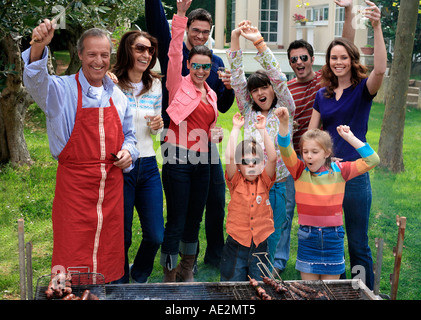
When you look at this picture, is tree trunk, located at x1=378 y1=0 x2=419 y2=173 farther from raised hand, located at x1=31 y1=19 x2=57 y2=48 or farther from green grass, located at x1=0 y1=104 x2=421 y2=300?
raised hand, located at x1=31 y1=19 x2=57 y2=48

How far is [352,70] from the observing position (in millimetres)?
4145

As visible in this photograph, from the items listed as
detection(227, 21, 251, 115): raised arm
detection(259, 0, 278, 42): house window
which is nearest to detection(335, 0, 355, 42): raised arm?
detection(227, 21, 251, 115): raised arm

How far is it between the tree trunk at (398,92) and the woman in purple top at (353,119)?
191 inches

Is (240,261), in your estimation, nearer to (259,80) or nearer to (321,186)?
(321,186)

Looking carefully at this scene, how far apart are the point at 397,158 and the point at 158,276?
5.35 m

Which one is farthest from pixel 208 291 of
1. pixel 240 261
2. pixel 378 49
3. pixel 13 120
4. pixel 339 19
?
pixel 339 19

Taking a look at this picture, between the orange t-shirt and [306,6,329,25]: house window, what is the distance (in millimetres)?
16137

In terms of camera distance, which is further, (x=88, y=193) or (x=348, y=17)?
(x=348, y=17)

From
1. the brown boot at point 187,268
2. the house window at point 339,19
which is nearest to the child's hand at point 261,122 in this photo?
the brown boot at point 187,268

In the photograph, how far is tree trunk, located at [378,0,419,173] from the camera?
27.6 ft

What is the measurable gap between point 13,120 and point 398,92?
6.30 m
